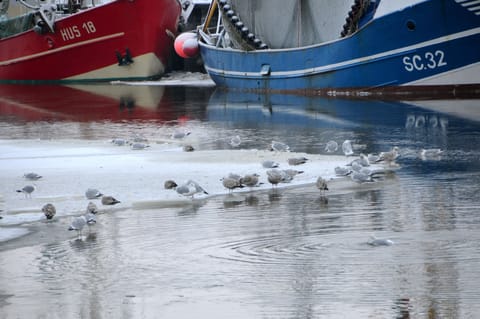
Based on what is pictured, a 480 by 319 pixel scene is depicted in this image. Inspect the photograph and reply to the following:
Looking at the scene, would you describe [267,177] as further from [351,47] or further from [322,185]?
[351,47]

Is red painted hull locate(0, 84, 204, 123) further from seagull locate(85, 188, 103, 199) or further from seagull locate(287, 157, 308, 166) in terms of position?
seagull locate(85, 188, 103, 199)

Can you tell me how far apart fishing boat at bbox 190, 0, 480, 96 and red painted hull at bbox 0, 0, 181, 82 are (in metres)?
5.65

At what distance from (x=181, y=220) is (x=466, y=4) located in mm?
13816

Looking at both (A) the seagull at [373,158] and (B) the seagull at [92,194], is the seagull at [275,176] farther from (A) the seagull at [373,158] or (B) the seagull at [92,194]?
(B) the seagull at [92,194]

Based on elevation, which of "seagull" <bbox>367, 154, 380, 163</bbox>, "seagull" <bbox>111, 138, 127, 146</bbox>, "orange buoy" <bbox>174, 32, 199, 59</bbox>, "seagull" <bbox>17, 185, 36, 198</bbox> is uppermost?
"orange buoy" <bbox>174, 32, 199, 59</bbox>

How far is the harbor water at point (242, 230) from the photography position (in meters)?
6.82

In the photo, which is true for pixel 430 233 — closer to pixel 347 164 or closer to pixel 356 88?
pixel 347 164

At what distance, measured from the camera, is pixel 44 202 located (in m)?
10.5

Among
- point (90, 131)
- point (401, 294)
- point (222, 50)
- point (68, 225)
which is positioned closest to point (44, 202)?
point (68, 225)

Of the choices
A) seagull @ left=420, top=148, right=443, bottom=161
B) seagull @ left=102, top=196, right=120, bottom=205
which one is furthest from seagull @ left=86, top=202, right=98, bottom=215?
seagull @ left=420, top=148, right=443, bottom=161

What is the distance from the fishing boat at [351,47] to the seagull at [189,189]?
12.7 m

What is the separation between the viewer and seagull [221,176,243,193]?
1086 centimetres

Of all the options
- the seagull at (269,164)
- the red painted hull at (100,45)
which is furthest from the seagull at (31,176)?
the red painted hull at (100,45)

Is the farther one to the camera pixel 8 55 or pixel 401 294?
pixel 8 55
